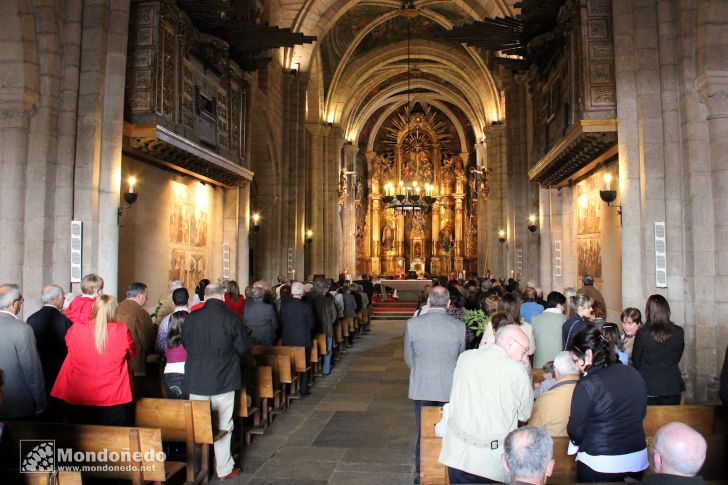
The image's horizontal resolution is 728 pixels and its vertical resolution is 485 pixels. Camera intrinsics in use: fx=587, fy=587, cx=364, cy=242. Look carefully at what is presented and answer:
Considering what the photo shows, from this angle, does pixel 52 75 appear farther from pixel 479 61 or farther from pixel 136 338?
pixel 479 61

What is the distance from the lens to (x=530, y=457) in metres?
2.52

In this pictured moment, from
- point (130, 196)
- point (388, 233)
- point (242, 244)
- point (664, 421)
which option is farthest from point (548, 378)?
point (388, 233)

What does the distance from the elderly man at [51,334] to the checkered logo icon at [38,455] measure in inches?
61.3

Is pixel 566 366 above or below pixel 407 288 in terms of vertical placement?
above

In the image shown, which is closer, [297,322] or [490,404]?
[490,404]

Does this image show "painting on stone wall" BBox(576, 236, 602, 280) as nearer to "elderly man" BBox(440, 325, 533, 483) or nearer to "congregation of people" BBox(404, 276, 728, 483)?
"congregation of people" BBox(404, 276, 728, 483)

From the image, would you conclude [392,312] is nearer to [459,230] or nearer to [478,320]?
[478,320]

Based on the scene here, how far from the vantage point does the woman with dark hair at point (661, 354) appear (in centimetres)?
519

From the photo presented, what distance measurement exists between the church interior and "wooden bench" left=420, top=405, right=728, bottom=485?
2.21 meters

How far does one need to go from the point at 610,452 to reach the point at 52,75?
8785 millimetres

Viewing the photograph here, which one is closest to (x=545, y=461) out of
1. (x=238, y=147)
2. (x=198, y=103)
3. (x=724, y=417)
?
(x=724, y=417)

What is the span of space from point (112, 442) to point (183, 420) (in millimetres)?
1081

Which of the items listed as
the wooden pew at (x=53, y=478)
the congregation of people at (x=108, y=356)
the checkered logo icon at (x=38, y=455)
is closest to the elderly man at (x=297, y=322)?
the congregation of people at (x=108, y=356)

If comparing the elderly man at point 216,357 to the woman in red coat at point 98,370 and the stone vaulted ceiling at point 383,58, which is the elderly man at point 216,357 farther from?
the stone vaulted ceiling at point 383,58
